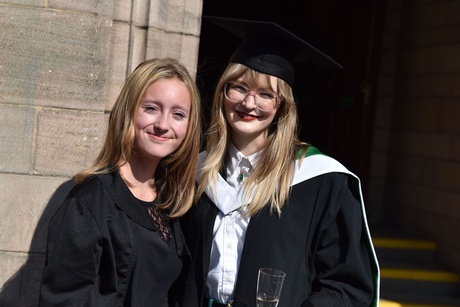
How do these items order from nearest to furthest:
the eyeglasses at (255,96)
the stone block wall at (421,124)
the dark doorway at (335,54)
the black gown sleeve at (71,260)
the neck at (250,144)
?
the black gown sleeve at (71,260)
the eyeglasses at (255,96)
the neck at (250,144)
the stone block wall at (421,124)
the dark doorway at (335,54)

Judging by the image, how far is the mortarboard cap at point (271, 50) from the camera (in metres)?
3.14

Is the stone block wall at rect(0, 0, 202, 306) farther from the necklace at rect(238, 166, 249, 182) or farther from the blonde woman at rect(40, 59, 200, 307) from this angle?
the necklace at rect(238, 166, 249, 182)

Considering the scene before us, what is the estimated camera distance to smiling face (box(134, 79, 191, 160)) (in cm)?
286

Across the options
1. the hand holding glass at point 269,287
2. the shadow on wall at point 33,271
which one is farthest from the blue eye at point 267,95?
the shadow on wall at point 33,271

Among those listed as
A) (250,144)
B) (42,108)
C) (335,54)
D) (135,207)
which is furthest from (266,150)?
(335,54)

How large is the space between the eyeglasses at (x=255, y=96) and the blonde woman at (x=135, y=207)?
15cm

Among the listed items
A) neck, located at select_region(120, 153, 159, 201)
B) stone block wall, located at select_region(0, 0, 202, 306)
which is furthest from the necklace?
stone block wall, located at select_region(0, 0, 202, 306)

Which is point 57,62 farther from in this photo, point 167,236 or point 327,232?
point 327,232

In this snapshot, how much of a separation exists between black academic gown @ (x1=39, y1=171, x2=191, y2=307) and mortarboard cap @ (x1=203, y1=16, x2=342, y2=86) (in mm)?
758

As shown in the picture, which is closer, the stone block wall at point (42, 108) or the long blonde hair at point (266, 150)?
the long blonde hair at point (266, 150)

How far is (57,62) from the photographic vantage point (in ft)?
12.5

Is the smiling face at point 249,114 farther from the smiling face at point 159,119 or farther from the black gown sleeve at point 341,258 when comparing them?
the black gown sleeve at point 341,258

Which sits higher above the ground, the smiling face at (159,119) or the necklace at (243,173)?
the smiling face at (159,119)

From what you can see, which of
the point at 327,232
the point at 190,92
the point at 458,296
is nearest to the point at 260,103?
the point at 190,92
